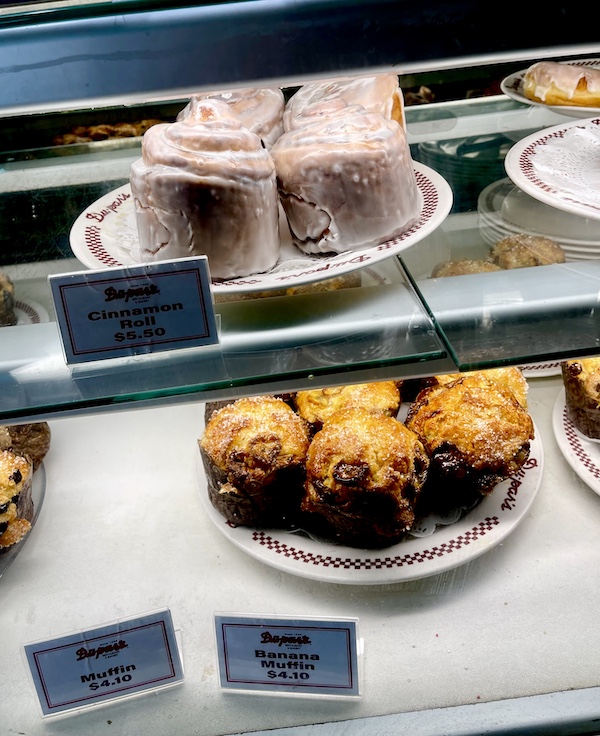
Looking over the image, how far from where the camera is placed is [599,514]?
124 cm

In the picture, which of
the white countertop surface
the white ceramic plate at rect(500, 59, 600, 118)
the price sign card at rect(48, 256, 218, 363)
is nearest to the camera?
the price sign card at rect(48, 256, 218, 363)

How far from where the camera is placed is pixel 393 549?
3.78 ft

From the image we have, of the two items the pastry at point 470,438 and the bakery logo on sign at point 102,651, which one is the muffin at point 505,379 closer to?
the pastry at point 470,438

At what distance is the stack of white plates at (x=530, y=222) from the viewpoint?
0.96m

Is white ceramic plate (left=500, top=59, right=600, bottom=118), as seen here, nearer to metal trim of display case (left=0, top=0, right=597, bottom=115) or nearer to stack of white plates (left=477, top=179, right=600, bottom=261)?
stack of white plates (left=477, top=179, right=600, bottom=261)

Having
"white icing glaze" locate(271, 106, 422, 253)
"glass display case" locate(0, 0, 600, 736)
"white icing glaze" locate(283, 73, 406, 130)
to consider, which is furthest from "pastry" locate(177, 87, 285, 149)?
"white icing glaze" locate(271, 106, 422, 253)

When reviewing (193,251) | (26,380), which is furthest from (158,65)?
(26,380)

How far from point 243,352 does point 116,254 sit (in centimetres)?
23

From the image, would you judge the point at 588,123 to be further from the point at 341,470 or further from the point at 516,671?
the point at 516,671

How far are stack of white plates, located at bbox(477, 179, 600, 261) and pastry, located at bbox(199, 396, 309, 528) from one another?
0.44m

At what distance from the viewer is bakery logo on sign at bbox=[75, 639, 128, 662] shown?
3.30 feet

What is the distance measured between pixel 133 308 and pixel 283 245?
0.30 m

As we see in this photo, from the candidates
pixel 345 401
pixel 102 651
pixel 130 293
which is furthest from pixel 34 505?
pixel 130 293

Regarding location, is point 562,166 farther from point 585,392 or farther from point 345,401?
point 345,401
